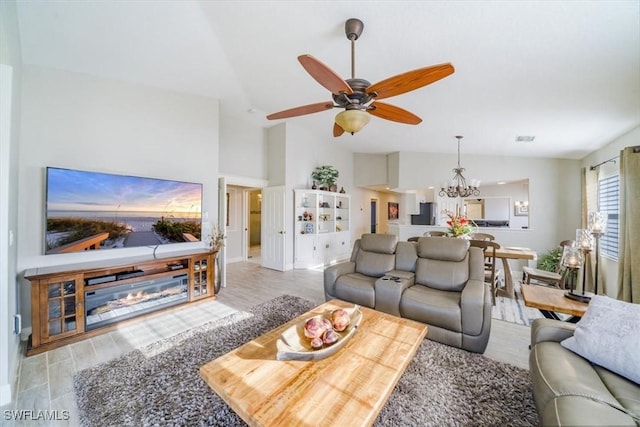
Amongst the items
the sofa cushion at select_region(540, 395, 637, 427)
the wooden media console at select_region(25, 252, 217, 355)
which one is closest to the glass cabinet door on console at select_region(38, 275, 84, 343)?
the wooden media console at select_region(25, 252, 217, 355)

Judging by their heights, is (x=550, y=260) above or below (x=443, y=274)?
below

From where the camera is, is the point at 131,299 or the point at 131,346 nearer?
the point at 131,346

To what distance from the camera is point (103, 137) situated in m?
3.12

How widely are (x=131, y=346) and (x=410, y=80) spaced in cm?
346

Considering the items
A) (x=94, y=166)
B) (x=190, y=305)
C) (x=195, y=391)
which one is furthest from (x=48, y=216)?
(x=195, y=391)

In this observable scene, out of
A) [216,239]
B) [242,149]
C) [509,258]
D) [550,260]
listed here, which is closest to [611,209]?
[550,260]

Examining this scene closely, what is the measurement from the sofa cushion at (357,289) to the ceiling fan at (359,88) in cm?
181

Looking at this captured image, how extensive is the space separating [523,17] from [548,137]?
307 cm

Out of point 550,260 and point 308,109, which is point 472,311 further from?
point 550,260

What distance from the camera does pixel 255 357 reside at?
58.7 inches

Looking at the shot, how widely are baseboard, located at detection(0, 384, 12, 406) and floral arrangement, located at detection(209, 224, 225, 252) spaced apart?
2278mm

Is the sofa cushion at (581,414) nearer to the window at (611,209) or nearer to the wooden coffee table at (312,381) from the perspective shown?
the wooden coffee table at (312,381)

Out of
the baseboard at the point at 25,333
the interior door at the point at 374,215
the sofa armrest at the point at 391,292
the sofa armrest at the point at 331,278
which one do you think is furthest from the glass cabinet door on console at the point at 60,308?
the interior door at the point at 374,215

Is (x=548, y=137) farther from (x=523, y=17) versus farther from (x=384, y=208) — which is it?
(x=384, y=208)
